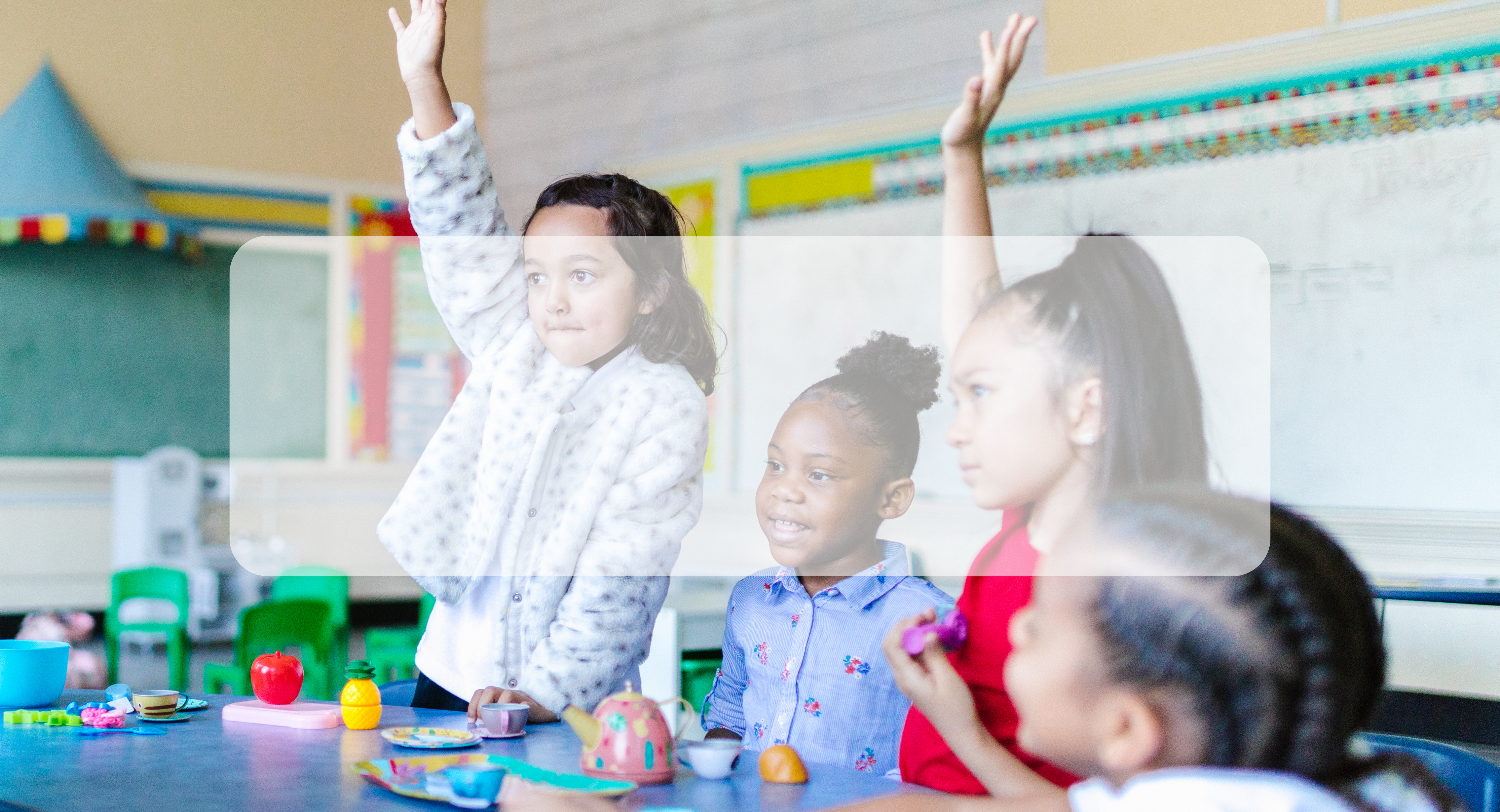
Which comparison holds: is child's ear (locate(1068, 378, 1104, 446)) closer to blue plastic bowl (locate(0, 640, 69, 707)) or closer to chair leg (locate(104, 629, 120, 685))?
blue plastic bowl (locate(0, 640, 69, 707))

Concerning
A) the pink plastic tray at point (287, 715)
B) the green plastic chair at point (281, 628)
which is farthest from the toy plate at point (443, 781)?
the green plastic chair at point (281, 628)

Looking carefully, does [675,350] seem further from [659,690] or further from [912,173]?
[912,173]

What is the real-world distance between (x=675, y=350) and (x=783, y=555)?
10.0 inches

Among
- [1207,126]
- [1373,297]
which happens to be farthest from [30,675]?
[1207,126]

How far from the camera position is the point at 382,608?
5.37 m

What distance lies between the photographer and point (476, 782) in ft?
3.31

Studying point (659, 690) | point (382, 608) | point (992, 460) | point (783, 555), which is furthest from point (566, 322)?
point (382, 608)

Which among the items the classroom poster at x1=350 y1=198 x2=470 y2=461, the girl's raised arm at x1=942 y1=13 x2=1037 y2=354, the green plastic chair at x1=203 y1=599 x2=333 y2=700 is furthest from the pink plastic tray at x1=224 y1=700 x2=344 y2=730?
the green plastic chair at x1=203 y1=599 x2=333 y2=700

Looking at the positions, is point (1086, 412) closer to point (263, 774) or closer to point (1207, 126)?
point (263, 774)

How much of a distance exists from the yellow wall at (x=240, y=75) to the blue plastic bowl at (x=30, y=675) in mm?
4225

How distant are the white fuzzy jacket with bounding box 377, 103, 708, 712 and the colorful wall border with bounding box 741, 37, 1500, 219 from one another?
7.77 ft

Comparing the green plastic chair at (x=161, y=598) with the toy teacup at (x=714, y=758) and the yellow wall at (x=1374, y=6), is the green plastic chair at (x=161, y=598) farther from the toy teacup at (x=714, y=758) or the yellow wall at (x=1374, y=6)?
the yellow wall at (x=1374, y=6)

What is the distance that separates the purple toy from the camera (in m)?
1.10

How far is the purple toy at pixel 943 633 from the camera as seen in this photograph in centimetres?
110
